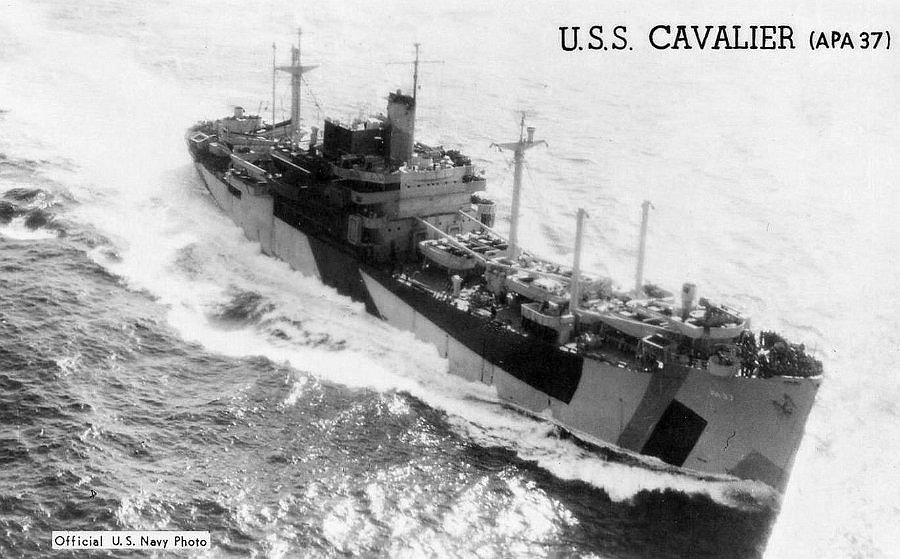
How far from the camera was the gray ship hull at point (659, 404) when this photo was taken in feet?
66.7

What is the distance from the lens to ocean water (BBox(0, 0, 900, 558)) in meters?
18.6

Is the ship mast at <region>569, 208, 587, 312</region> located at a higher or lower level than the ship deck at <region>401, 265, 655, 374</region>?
higher

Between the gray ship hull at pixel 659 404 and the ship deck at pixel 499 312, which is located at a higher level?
the ship deck at pixel 499 312

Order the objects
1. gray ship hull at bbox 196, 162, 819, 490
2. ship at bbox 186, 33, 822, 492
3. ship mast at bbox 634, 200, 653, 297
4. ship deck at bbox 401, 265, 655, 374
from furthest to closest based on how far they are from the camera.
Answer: ship mast at bbox 634, 200, 653, 297
ship deck at bbox 401, 265, 655, 374
ship at bbox 186, 33, 822, 492
gray ship hull at bbox 196, 162, 819, 490

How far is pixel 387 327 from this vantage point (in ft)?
91.1

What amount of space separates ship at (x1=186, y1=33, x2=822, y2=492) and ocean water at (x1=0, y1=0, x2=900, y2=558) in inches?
31.1

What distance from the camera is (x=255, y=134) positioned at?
39406 mm

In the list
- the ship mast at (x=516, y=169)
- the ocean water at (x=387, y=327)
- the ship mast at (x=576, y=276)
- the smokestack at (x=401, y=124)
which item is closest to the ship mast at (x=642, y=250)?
the ship mast at (x=576, y=276)

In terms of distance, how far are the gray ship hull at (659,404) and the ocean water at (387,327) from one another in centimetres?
55

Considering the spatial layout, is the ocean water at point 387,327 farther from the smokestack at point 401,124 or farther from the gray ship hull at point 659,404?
the smokestack at point 401,124
